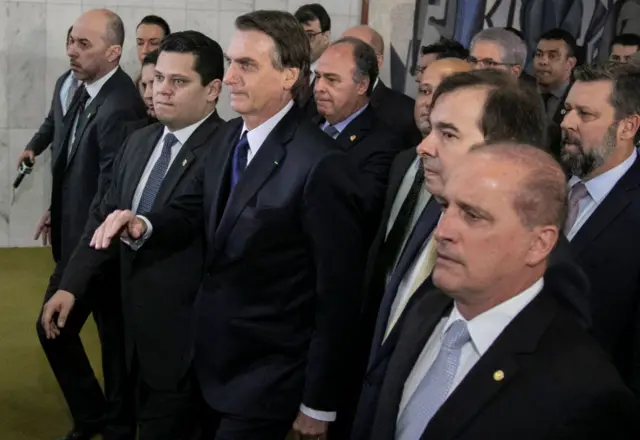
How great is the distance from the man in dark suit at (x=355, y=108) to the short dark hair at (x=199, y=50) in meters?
0.96

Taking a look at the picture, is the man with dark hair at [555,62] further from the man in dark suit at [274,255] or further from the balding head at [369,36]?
the man in dark suit at [274,255]

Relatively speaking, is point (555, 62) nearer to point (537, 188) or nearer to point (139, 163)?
point (139, 163)

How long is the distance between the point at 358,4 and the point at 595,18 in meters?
1.98

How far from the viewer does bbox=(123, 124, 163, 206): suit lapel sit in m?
2.97

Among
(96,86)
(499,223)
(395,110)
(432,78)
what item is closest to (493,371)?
(499,223)

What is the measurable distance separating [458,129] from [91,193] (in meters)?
2.30

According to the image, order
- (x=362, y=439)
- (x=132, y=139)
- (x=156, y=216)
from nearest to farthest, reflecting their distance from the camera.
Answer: (x=362, y=439) < (x=156, y=216) < (x=132, y=139)

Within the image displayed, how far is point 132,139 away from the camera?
3.14 metres

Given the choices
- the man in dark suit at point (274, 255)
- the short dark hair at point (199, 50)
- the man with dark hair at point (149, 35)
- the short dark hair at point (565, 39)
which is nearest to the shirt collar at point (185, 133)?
the short dark hair at point (199, 50)

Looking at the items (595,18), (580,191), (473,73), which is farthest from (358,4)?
(473,73)

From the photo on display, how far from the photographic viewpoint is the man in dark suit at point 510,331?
4.76 feet

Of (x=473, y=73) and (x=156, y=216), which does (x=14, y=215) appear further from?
(x=473, y=73)

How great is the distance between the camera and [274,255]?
2.34m

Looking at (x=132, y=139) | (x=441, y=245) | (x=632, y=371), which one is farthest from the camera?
(x=132, y=139)
